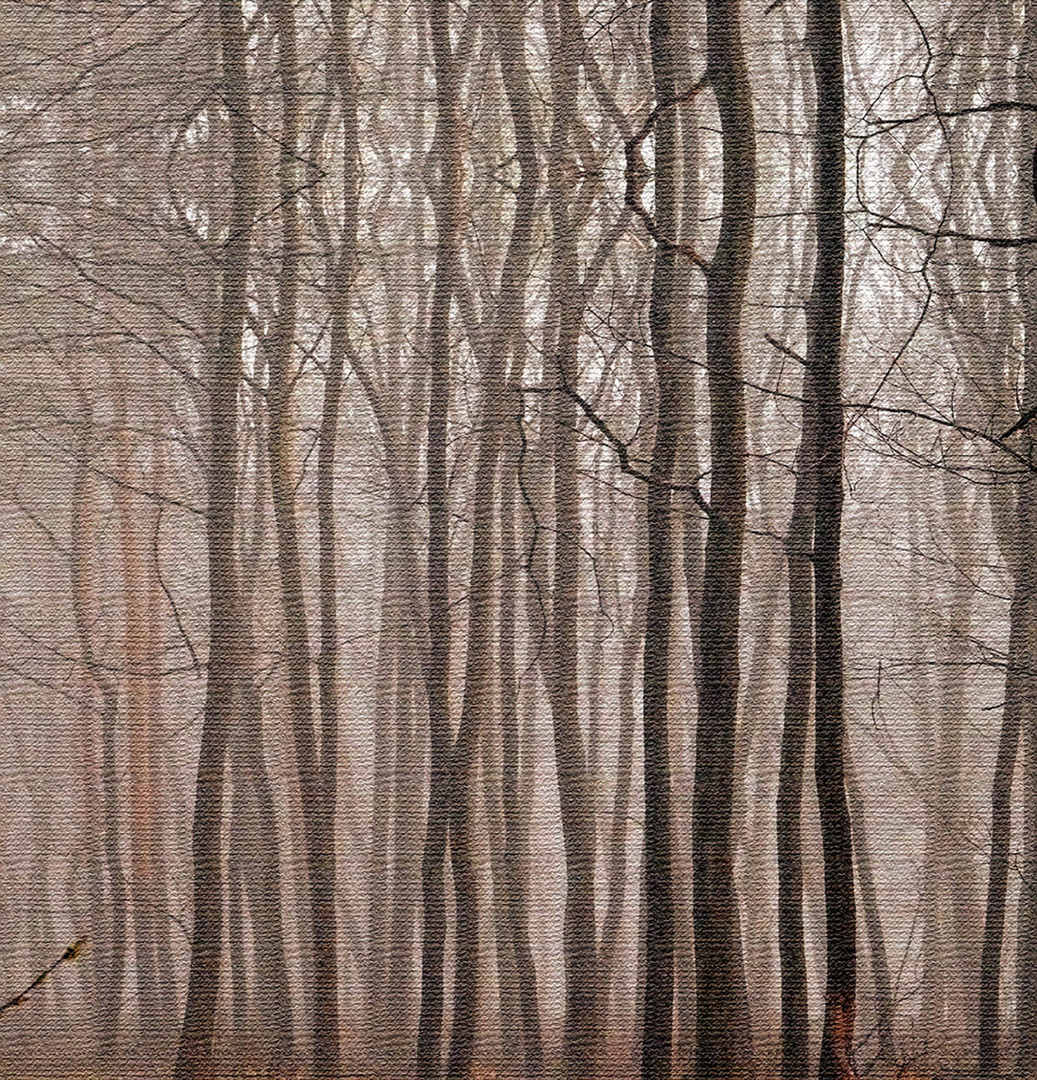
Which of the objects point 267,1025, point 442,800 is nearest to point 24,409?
point 442,800

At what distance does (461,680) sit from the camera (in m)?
1.65

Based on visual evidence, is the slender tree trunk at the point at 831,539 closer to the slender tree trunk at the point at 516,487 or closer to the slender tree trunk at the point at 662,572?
the slender tree trunk at the point at 662,572

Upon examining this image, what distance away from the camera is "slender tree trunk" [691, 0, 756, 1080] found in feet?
5.31

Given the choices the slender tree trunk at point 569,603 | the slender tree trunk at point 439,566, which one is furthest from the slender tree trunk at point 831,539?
the slender tree trunk at point 439,566

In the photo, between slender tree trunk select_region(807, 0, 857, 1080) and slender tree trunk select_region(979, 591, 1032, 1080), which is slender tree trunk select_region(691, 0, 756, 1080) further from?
slender tree trunk select_region(979, 591, 1032, 1080)

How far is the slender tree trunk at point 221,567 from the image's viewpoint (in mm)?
1635

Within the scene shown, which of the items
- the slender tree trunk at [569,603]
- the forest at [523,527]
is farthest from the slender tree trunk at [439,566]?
the slender tree trunk at [569,603]

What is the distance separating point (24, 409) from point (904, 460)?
1.39 metres

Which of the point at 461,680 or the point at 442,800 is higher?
the point at 461,680

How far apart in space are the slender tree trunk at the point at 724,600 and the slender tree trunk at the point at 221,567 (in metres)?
0.73

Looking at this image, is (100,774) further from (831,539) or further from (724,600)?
(831,539)

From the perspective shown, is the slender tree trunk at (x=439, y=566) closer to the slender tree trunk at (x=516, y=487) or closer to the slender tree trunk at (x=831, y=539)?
the slender tree trunk at (x=516, y=487)

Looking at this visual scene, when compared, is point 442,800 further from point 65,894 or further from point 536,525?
point 65,894

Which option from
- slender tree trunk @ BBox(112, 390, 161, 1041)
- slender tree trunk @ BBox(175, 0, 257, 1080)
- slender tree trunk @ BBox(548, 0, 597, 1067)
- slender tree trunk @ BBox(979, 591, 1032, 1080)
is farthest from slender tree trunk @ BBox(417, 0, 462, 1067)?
slender tree trunk @ BBox(979, 591, 1032, 1080)
